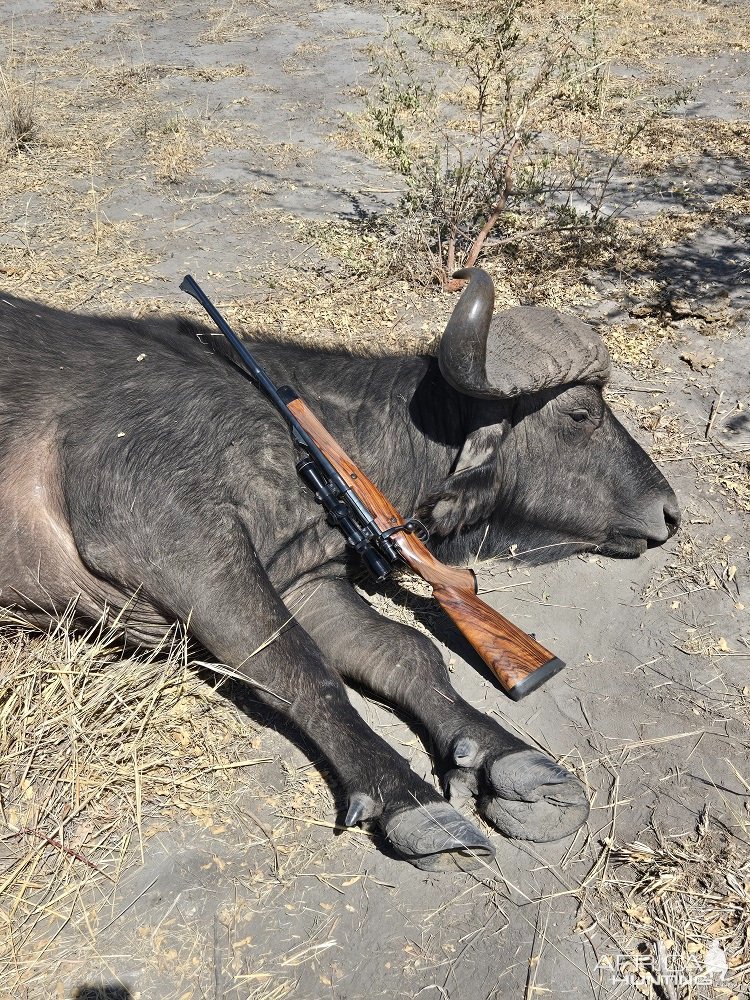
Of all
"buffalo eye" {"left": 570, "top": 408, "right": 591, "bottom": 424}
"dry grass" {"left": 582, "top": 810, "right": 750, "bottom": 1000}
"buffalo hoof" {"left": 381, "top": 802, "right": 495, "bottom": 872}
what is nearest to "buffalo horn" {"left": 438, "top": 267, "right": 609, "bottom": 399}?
"buffalo eye" {"left": 570, "top": 408, "right": 591, "bottom": 424}

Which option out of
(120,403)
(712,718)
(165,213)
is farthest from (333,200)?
(712,718)

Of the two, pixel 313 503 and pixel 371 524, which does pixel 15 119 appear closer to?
pixel 313 503

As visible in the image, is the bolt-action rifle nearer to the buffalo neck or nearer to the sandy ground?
the buffalo neck

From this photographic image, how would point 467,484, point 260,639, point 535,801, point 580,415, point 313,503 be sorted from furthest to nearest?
point 580,415 → point 467,484 → point 313,503 → point 260,639 → point 535,801

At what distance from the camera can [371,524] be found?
13.4 ft

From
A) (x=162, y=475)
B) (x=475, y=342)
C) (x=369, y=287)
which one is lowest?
(x=369, y=287)

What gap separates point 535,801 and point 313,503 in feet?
5.37

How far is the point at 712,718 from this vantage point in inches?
152

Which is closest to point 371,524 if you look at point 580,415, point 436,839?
point 580,415

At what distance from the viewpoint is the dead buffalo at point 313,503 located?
354 cm

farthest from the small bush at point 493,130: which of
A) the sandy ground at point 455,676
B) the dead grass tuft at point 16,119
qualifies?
the dead grass tuft at point 16,119

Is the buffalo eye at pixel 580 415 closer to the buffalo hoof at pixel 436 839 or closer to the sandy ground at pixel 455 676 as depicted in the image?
the sandy ground at pixel 455 676

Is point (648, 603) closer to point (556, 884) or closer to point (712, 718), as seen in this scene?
point (712, 718)

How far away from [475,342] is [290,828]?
2137 millimetres
